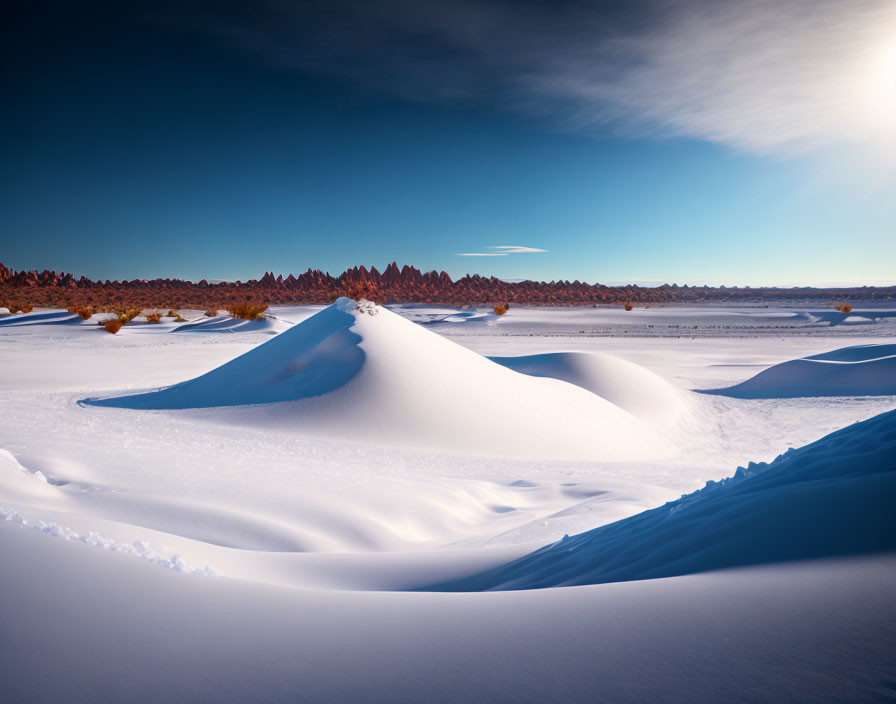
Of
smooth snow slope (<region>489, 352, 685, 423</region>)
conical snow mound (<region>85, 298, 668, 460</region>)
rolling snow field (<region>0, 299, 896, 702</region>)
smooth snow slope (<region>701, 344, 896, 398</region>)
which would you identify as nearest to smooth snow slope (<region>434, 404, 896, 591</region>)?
rolling snow field (<region>0, 299, 896, 702</region>)

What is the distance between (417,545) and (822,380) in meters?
13.4

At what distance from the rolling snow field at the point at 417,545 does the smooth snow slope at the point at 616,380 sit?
5.02ft

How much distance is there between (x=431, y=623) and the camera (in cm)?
160

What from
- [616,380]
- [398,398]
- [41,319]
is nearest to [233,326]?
[41,319]

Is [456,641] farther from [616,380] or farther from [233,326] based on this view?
[233,326]

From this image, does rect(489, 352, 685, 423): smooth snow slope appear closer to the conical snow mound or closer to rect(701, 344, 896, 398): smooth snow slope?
the conical snow mound

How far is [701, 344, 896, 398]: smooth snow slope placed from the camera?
12.7 metres

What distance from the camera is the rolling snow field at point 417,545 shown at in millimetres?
1296

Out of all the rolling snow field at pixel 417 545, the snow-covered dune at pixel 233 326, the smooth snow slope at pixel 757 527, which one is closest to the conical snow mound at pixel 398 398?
the rolling snow field at pixel 417 545

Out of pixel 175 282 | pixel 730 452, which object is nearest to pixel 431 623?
pixel 730 452

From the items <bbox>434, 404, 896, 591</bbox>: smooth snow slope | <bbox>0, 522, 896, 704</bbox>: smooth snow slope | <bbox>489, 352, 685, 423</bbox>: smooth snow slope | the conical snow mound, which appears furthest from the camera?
<bbox>489, 352, 685, 423</bbox>: smooth snow slope

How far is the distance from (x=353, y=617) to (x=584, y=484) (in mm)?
3961

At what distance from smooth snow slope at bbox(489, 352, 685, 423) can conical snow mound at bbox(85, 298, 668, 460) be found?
52.4 inches

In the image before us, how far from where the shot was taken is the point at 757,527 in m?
2.00
